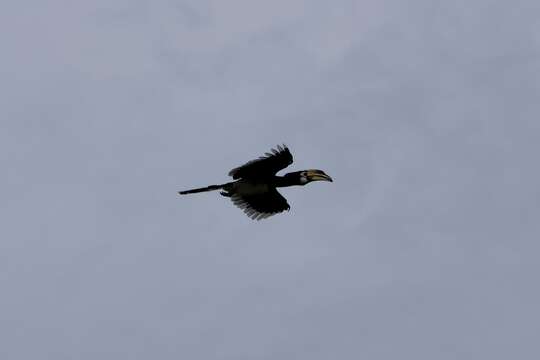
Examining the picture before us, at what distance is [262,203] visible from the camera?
59.6m

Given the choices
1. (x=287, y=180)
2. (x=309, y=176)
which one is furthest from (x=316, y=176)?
(x=287, y=180)

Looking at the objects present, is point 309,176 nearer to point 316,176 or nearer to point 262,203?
point 316,176

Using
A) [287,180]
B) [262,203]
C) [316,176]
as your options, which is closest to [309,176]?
[316,176]

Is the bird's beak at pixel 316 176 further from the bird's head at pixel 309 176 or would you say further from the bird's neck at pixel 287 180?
the bird's neck at pixel 287 180

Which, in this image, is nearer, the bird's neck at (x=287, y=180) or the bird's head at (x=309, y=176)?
the bird's head at (x=309, y=176)

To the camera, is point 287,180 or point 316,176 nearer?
point 316,176

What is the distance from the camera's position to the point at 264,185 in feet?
191

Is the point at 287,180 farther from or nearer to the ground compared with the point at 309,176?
farther from the ground

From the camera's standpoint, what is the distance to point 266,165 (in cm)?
5631

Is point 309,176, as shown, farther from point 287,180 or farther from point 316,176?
point 287,180

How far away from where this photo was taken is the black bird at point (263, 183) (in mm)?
55844

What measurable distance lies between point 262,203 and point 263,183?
1.65 metres

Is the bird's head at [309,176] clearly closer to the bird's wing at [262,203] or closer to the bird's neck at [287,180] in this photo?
the bird's neck at [287,180]

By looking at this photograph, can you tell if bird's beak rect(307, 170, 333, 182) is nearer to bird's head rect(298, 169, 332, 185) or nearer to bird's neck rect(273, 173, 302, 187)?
bird's head rect(298, 169, 332, 185)
